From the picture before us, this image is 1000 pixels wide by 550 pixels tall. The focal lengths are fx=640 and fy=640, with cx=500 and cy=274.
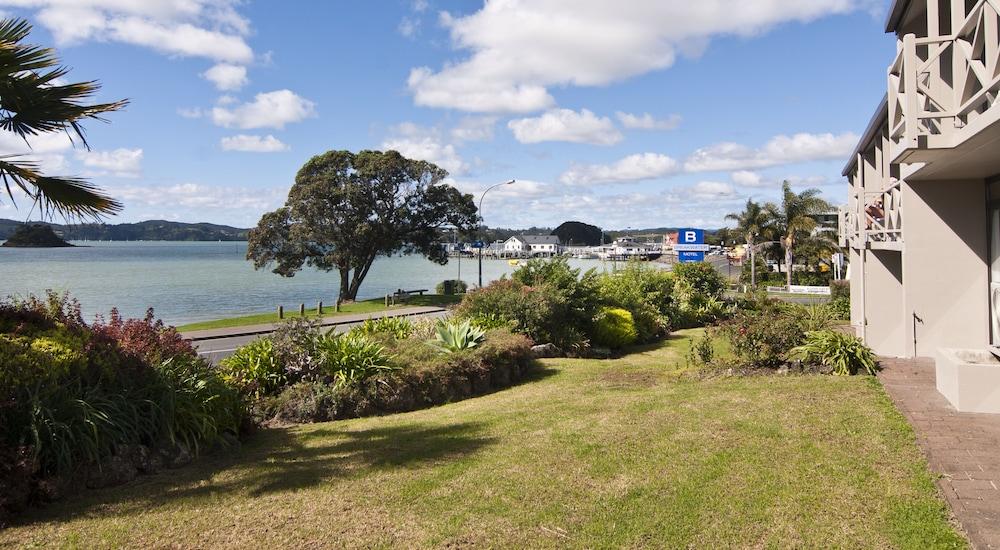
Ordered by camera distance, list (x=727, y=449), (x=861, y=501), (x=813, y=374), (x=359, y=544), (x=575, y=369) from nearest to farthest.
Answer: (x=359, y=544), (x=861, y=501), (x=727, y=449), (x=813, y=374), (x=575, y=369)

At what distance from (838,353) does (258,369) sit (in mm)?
9954

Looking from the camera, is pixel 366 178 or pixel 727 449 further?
pixel 366 178

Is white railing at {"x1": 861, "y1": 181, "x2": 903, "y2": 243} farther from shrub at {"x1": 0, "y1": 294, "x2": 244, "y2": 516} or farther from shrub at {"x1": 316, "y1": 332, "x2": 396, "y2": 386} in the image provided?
shrub at {"x1": 0, "y1": 294, "x2": 244, "y2": 516}

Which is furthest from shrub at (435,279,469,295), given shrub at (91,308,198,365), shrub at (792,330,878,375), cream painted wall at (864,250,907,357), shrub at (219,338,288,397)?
shrub at (91,308,198,365)

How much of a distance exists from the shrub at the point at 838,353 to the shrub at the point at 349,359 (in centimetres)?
762

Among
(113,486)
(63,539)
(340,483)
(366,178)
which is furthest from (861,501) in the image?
(366,178)

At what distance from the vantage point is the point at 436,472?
6.56m

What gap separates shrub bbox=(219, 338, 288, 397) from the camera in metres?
10.3

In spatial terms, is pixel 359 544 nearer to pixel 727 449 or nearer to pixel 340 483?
pixel 340 483

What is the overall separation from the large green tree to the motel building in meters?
32.3

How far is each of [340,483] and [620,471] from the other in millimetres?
2768

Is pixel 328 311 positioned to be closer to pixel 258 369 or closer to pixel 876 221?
pixel 258 369

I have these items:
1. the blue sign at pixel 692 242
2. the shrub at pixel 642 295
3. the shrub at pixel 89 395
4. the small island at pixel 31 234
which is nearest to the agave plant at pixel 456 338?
the shrub at pixel 89 395

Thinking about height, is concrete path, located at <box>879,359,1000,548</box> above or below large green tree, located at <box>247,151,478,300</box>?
below
